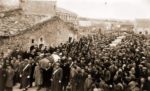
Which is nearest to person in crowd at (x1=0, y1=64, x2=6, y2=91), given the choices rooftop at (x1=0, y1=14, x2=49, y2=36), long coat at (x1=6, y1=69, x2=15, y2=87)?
long coat at (x1=6, y1=69, x2=15, y2=87)

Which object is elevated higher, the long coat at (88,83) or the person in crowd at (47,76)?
the long coat at (88,83)

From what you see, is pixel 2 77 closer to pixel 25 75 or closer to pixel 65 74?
pixel 25 75

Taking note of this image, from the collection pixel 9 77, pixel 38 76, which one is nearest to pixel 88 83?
pixel 38 76

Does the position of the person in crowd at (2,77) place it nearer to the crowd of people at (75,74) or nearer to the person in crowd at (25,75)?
the crowd of people at (75,74)

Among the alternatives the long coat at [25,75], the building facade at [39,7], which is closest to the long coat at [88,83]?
the long coat at [25,75]

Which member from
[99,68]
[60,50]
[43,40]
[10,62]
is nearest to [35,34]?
[43,40]

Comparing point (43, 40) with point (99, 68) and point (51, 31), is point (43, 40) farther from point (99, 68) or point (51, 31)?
point (99, 68)

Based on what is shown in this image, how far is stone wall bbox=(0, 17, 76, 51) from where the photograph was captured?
40.4m

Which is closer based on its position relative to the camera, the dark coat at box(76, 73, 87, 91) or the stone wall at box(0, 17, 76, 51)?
the dark coat at box(76, 73, 87, 91)

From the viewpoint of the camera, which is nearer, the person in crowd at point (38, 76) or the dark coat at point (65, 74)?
the person in crowd at point (38, 76)

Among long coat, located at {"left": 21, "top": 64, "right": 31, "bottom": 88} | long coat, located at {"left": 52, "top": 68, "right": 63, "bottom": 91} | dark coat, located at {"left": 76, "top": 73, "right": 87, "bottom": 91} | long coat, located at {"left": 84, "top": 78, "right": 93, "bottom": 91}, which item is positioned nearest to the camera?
long coat, located at {"left": 84, "top": 78, "right": 93, "bottom": 91}

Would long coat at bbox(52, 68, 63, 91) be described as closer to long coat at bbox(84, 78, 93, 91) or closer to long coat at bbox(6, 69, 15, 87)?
long coat at bbox(84, 78, 93, 91)

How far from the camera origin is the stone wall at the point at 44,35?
40438 millimetres

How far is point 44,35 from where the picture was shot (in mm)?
46594
